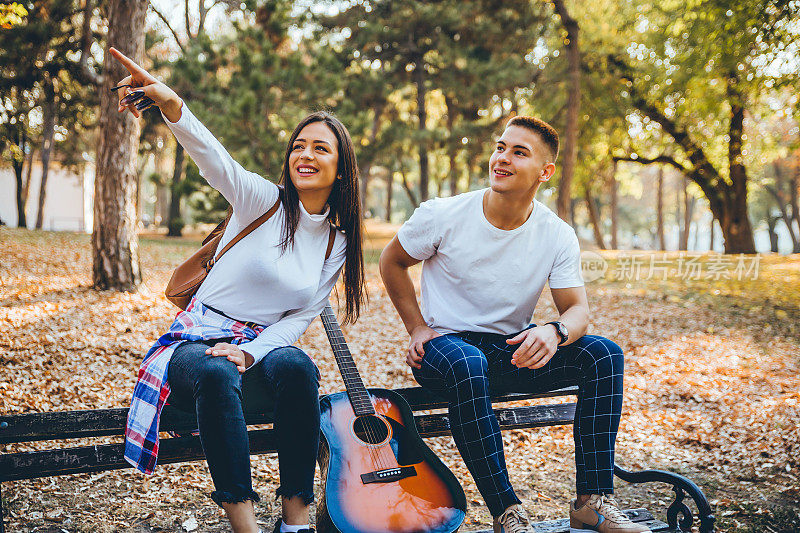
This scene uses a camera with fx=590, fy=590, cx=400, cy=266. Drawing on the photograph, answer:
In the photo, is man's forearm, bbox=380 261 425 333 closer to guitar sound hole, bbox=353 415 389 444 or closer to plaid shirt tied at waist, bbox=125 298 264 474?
guitar sound hole, bbox=353 415 389 444

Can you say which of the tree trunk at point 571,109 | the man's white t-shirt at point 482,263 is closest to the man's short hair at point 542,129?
the man's white t-shirt at point 482,263

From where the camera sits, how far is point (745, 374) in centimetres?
640

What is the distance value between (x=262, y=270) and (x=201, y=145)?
60 cm

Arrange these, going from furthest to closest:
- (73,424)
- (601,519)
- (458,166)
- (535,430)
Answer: (458,166), (535,430), (601,519), (73,424)

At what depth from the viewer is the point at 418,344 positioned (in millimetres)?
2867

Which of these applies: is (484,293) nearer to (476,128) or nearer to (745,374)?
(745,374)

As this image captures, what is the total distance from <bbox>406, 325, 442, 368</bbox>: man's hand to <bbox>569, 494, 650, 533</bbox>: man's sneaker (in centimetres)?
95

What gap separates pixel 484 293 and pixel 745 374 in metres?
4.87

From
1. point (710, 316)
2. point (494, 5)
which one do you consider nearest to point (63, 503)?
point (710, 316)

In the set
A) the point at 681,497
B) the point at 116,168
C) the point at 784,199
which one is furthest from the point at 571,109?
the point at 784,199

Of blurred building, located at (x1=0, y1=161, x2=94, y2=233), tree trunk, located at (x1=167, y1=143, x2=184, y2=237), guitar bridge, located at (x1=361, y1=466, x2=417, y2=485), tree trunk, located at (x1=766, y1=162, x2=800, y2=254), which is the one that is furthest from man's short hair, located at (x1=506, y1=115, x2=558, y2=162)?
blurred building, located at (x1=0, y1=161, x2=94, y2=233)

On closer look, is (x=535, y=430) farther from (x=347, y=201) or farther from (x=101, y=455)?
(x=101, y=455)

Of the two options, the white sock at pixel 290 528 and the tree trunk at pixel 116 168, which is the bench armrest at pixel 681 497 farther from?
the tree trunk at pixel 116 168

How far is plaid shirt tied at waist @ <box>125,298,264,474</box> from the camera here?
2.28 metres
